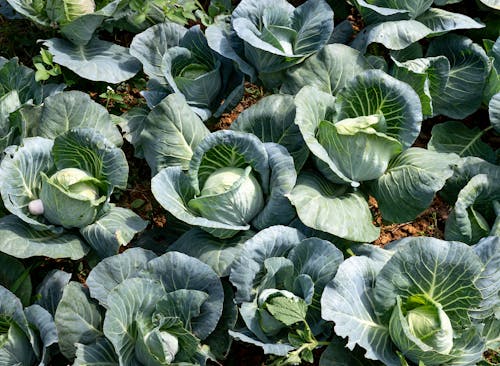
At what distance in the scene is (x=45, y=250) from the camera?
10.3ft

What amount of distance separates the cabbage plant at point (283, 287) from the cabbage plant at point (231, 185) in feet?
0.55

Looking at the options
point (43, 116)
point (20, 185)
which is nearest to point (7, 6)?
point (43, 116)

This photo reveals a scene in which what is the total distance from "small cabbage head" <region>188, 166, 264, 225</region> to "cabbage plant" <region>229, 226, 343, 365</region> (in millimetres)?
192

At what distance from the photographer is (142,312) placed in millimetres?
2941

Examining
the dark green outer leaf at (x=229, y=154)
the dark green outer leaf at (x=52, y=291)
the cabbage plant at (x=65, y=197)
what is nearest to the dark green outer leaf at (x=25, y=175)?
the cabbage plant at (x=65, y=197)

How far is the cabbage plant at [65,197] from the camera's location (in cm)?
318

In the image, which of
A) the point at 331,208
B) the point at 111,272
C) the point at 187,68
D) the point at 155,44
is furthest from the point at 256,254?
the point at 155,44

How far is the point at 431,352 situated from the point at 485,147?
1657mm

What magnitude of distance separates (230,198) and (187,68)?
1.12 m

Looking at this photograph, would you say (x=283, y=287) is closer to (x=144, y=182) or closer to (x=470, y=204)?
(x=470, y=204)

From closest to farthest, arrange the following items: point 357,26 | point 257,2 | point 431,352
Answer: point 431,352 < point 257,2 < point 357,26

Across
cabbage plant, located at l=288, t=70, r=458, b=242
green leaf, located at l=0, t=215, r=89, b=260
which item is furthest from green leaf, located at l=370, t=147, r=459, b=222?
green leaf, located at l=0, t=215, r=89, b=260

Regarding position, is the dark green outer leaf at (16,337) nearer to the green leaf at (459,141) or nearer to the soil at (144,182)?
the soil at (144,182)

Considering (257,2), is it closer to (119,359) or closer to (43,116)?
(43,116)
